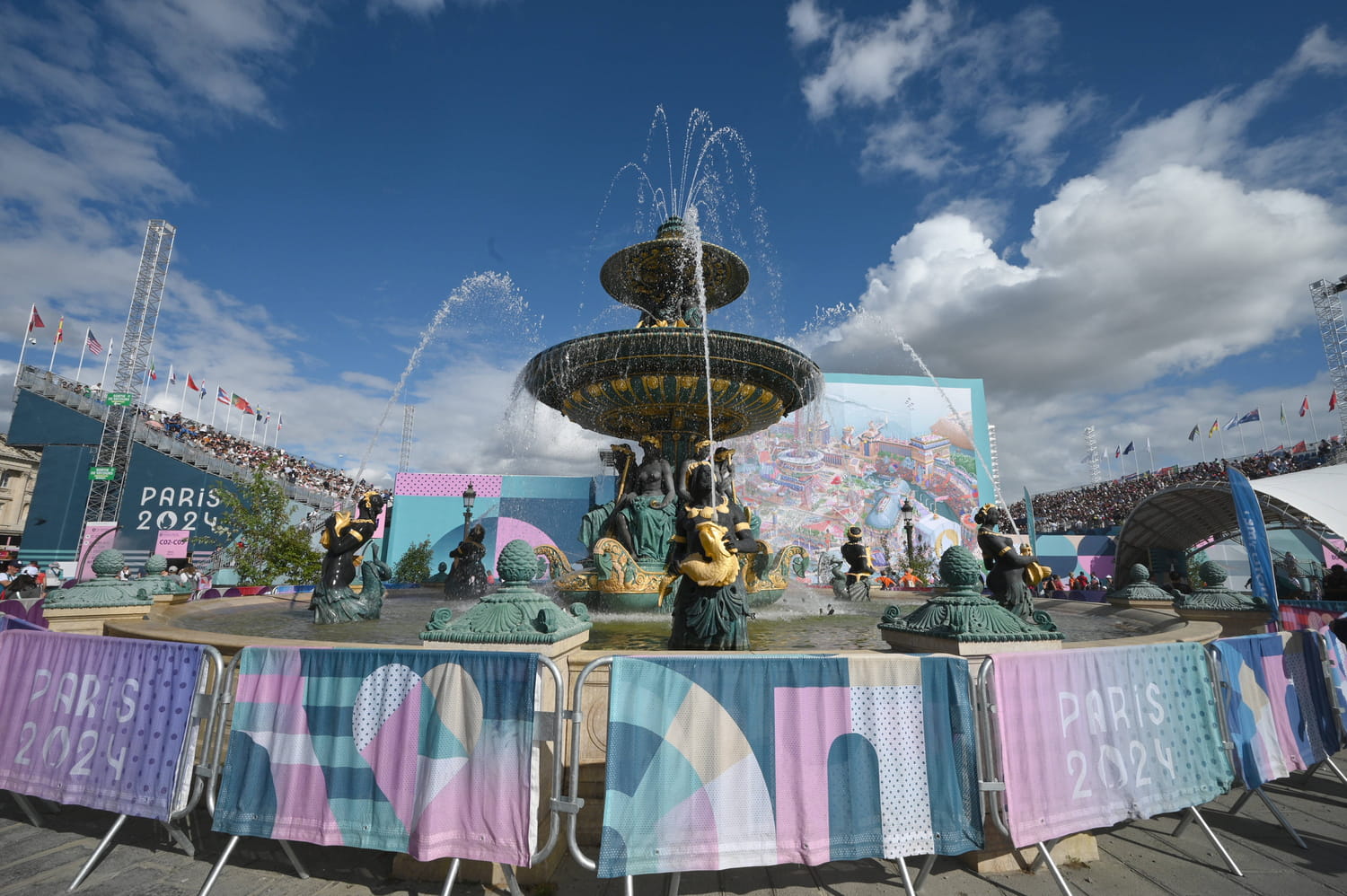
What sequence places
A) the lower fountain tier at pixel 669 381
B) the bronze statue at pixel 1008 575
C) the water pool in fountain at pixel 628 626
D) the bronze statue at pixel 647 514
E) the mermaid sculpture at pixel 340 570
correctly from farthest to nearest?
the bronze statue at pixel 647 514, the lower fountain tier at pixel 669 381, the mermaid sculpture at pixel 340 570, the water pool in fountain at pixel 628 626, the bronze statue at pixel 1008 575

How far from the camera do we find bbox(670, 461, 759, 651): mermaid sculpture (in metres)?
5.07

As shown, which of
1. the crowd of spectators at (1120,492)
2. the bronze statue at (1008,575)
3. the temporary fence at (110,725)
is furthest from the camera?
the crowd of spectators at (1120,492)

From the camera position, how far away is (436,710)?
3068 mm

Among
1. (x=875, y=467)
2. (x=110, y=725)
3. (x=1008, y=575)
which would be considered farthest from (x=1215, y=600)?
(x=875, y=467)

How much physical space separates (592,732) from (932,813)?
1852 millimetres

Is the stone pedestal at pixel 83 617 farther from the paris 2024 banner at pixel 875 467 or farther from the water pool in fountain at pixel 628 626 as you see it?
the paris 2024 banner at pixel 875 467

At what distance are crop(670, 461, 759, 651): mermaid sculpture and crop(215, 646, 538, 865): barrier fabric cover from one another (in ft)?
7.62

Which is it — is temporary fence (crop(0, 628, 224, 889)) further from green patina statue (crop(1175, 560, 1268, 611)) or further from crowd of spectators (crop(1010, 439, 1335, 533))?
crowd of spectators (crop(1010, 439, 1335, 533))

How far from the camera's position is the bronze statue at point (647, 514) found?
10.4 m

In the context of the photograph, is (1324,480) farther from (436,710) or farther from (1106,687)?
(436,710)

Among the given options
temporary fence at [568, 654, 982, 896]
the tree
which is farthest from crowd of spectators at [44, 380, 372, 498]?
temporary fence at [568, 654, 982, 896]

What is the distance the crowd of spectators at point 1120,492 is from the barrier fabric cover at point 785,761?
46.7 m

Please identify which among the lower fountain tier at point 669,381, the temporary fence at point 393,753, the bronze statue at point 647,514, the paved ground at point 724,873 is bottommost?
the paved ground at point 724,873

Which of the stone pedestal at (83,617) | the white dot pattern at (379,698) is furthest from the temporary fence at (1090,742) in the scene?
the stone pedestal at (83,617)
